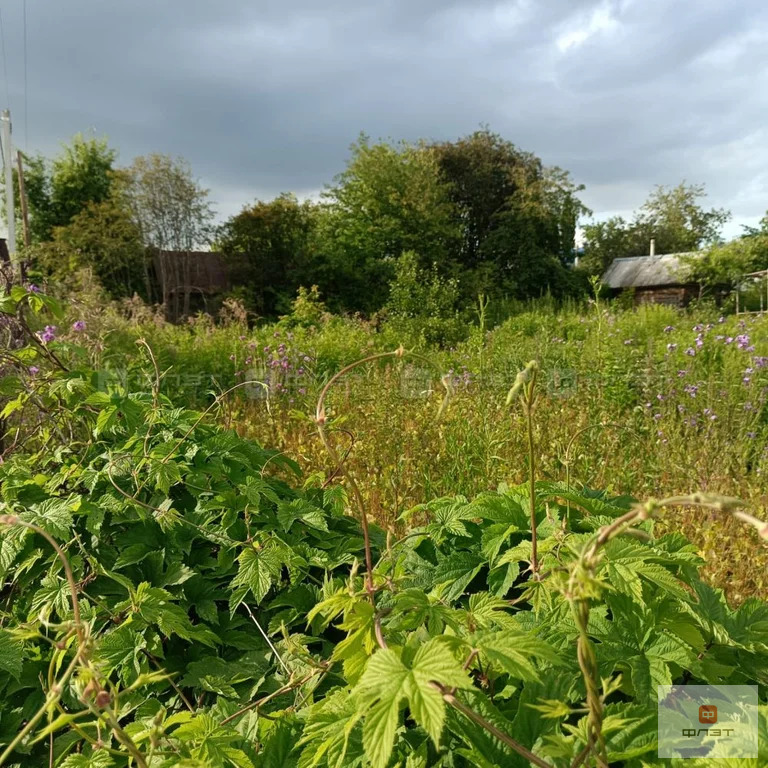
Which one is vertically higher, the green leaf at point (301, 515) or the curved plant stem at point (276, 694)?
the green leaf at point (301, 515)

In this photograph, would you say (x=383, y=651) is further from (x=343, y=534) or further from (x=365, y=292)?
(x=365, y=292)

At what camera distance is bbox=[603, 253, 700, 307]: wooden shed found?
24078mm

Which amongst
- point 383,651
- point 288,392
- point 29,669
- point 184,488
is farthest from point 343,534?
point 288,392

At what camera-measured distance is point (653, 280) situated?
26156mm

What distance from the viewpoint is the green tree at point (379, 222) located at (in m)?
17.0

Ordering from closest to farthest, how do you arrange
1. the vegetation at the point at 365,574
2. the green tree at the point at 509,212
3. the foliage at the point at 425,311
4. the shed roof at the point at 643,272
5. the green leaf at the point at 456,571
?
the vegetation at the point at 365,574
the green leaf at the point at 456,571
the foliage at the point at 425,311
the green tree at the point at 509,212
the shed roof at the point at 643,272

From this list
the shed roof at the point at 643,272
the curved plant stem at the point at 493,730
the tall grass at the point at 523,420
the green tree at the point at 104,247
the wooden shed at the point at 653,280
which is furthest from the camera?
the shed roof at the point at 643,272

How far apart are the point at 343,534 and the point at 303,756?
0.81 meters

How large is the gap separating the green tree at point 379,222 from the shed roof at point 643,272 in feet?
35.8

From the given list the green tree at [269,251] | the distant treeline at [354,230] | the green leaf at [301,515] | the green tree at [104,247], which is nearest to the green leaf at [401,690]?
the green leaf at [301,515]

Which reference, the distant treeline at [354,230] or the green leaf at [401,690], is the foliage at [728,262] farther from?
the green leaf at [401,690]

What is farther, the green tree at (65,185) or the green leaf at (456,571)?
the green tree at (65,185)

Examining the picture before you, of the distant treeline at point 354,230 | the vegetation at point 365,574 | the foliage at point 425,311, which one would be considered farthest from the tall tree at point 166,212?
the vegetation at point 365,574

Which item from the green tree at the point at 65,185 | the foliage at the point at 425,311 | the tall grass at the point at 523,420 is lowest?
the tall grass at the point at 523,420
